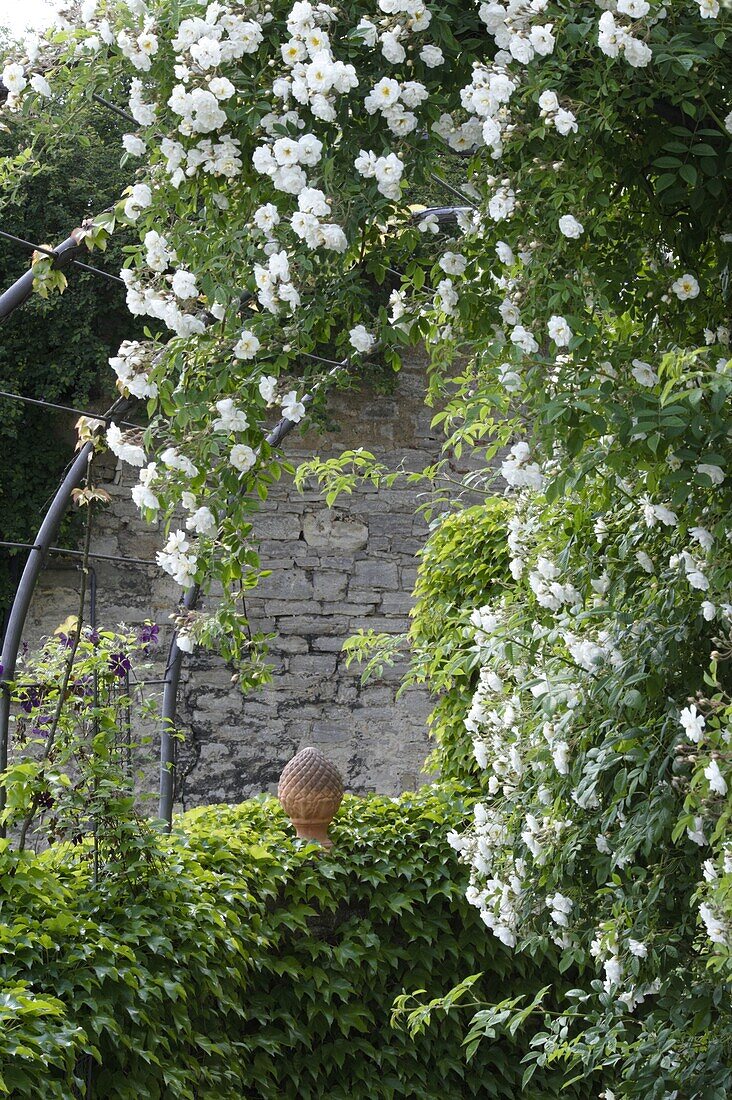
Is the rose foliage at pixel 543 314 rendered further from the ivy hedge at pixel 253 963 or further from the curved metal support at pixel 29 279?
the ivy hedge at pixel 253 963

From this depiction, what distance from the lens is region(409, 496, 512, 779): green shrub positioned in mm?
4215

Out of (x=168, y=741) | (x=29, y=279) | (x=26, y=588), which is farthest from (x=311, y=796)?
(x=29, y=279)

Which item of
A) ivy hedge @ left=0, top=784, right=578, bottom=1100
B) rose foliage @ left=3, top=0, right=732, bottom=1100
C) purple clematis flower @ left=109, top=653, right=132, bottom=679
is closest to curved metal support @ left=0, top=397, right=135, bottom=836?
purple clematis flower @ left=109, top=653, right=132, bottom=679

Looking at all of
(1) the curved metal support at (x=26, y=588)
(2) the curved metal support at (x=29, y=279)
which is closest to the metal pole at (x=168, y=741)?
(1) the curved metal support at (x=26, y=588)

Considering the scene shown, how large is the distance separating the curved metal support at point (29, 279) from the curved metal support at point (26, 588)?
1.13 ft

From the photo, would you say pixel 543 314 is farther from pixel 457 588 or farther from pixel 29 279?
pixel 457 588

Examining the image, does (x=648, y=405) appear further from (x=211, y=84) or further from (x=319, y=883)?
(x=319, y=883)

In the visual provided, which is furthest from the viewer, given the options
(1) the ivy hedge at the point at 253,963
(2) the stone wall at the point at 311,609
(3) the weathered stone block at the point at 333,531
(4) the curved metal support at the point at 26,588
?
(3) the weathered stone block at the point at 333,531

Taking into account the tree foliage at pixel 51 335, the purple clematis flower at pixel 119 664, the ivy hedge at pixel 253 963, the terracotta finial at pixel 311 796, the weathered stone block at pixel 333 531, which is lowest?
the ivy hedge at pixel 253 963

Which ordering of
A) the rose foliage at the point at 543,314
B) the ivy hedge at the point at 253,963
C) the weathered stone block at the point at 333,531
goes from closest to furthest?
the rose foliage at the point at 543,314 → the ivy hedge at the point at 253,963 → the weathered stone block at the point at 333,531

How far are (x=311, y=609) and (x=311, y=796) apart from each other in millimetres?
2423

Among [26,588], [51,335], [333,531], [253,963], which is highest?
[51,335]

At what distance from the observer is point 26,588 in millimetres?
3057

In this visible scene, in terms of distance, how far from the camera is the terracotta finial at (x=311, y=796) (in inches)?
148
